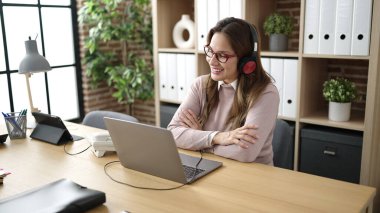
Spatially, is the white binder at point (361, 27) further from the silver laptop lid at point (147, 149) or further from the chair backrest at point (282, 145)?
the silver laptop lid at point (147, 149)

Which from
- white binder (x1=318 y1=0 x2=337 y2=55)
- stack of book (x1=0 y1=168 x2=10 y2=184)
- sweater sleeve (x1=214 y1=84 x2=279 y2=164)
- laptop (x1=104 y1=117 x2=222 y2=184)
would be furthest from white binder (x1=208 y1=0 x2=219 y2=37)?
stack of book (x1=0 y1=168 x2=10 y2=184)

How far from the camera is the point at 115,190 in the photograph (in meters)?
1.34

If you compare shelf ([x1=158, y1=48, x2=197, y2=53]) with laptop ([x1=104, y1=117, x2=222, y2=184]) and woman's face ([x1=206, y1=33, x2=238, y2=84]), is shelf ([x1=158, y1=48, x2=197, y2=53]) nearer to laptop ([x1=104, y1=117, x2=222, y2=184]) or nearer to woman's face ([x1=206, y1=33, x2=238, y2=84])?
woman's face ([x1=206, y1=33, x2=238, y2=84])

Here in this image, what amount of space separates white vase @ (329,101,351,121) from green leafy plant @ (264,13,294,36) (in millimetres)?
619

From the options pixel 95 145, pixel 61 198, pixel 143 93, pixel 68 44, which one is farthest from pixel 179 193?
pixel 68 44

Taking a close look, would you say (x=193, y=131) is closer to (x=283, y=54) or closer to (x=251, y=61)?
(x=251, y=61)

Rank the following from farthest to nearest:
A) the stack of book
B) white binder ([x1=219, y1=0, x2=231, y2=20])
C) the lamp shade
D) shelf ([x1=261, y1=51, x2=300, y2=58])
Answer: white binder ([x1=219, y1=0, x2=231, y2=20]) → shelf ([x1=261, y1=51, x2=300, y2=58]) → the lamp shade → the stack of book

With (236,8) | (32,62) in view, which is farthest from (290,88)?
Answer: (32,62)

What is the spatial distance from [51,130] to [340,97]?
178 cm

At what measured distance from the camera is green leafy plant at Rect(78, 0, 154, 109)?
3.51 m

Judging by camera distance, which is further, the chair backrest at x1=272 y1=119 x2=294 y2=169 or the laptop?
the chair backrest at x1=272 y1=119 x2=294 y2=169

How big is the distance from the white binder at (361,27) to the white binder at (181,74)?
1.32 meters

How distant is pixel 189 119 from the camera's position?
1915 millimetres

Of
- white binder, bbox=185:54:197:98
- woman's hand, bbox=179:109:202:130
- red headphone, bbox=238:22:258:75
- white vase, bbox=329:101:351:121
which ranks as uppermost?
red headphone, bbox=238:22:258:75
